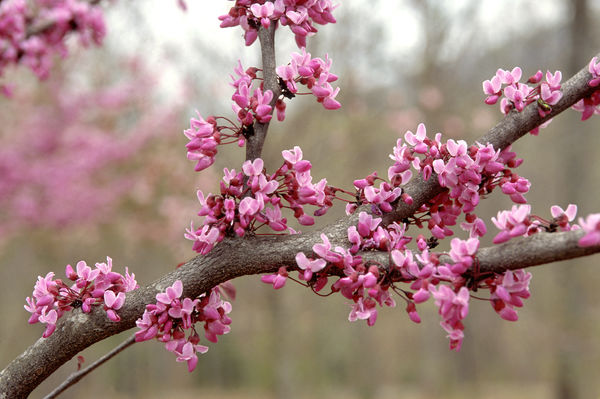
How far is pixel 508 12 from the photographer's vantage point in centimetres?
1068

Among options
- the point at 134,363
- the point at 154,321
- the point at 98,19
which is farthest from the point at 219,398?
the point at 154,321

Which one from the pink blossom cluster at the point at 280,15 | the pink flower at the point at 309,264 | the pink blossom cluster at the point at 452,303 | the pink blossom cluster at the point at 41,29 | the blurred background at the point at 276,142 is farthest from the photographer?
the blurred background at the point at 276,142

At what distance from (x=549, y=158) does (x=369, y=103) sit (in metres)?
6.58

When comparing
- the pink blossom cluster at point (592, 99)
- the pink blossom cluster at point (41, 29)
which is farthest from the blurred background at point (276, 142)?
the pink blossom cluster at point (592, 99)

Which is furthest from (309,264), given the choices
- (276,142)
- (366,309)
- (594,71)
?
(276,142)

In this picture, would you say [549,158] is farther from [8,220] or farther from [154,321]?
[154,321]

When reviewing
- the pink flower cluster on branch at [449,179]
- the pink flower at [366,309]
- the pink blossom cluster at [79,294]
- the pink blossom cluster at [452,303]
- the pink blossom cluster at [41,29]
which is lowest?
the pink blossom cluster at [452,303]

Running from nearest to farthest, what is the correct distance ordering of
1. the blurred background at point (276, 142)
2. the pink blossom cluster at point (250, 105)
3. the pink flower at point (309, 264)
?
the pink flower at point (309, 264) < the pink blossom cluster at point (250, 105) < the blurred background at point (276, 142)

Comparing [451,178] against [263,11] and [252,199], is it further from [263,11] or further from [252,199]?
[263,11]

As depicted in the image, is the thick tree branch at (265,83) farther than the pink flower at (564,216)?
Yes

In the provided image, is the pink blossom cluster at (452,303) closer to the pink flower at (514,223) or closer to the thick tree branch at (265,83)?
the pink flower at (514,223)

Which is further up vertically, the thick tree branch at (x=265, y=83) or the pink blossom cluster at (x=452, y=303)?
the thick tree branch at (x=265, y=83)

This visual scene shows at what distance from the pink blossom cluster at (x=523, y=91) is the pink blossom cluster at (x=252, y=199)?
64 cm

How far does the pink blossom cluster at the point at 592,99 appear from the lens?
1.60m
